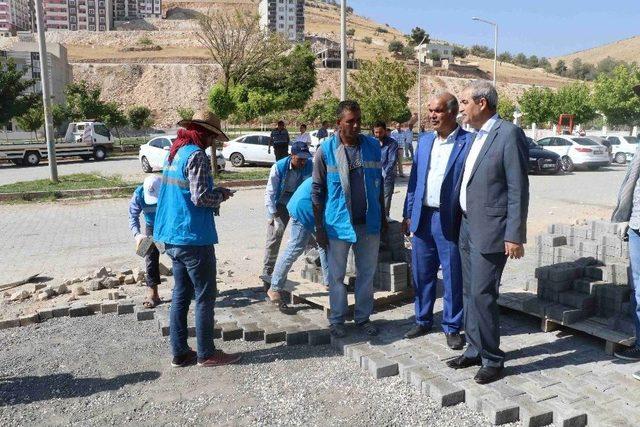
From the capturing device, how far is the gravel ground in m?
3.62

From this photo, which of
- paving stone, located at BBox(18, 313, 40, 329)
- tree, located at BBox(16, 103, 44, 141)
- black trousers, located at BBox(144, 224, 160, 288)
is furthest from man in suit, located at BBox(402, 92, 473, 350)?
tree, located at BBox(16, 103, 44, 141)

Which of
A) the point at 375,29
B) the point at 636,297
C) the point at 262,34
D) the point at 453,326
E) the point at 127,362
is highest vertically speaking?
the point at 375,29

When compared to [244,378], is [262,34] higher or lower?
higher

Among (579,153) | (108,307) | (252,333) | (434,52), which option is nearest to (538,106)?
(579,153)

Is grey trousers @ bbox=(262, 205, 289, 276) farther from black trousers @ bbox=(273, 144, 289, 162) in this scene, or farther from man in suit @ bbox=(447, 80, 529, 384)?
black trousers @ bbox=(273, 144, 289, 162)

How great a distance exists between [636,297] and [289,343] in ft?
8.60

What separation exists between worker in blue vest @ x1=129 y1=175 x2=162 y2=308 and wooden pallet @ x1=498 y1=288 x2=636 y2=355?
3.38 metres

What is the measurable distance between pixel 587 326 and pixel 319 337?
2.10m

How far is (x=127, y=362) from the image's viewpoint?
4.57 meters

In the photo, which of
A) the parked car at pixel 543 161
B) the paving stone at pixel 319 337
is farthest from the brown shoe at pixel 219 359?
the parked car at pixel 543 161

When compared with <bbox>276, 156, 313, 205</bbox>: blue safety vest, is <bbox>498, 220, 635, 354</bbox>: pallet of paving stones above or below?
below

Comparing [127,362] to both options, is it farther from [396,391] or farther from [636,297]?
[636,297]

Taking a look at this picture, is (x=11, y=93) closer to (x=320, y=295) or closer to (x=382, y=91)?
(x=382, y=91)

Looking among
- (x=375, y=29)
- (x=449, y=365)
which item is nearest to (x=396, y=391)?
(x=449, y=365)
